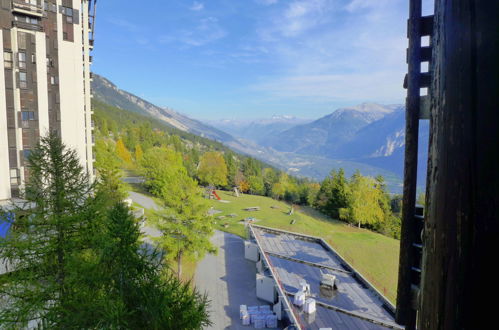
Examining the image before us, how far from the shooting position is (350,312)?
41.4 feet

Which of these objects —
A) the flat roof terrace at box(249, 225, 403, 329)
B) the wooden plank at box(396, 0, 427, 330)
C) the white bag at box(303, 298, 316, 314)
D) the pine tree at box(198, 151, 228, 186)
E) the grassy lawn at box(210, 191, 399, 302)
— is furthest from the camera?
the pine tree at box(198, 151, 228, 186)

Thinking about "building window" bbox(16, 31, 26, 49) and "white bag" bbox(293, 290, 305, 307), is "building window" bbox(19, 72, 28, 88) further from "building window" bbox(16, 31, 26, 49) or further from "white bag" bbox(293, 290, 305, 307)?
"white bag" bbox(293, 290, 305, 307)

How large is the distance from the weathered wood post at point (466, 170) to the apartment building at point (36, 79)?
65.3ft

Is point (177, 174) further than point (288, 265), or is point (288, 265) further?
point (177, 174)

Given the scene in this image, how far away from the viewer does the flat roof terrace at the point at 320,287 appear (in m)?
12.2

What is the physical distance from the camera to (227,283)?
781 inches

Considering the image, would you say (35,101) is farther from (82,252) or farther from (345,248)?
(345,248)

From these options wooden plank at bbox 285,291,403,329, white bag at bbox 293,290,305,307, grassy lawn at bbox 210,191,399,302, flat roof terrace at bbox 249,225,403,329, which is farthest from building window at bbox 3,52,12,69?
wooden plank at bbox 285,291,403,329

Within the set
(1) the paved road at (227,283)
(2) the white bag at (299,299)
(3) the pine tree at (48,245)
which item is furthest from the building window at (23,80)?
(2) the white bag at (299,299)

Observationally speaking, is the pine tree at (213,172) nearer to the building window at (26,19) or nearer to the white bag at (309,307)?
the building window at (26,19)

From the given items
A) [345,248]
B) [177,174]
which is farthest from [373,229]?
[177,174]

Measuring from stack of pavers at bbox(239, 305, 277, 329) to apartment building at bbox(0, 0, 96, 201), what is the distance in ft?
38.7

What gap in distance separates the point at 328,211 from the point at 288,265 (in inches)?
1002

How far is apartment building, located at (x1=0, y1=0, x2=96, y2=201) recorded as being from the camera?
19.1 metres
